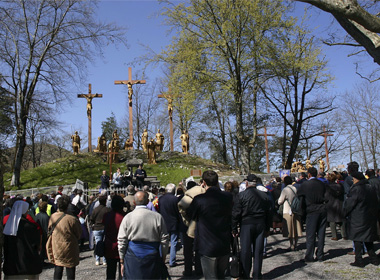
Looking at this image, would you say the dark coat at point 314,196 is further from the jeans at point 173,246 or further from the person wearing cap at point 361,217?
the jeans at point 173,246

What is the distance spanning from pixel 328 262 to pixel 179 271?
300cm

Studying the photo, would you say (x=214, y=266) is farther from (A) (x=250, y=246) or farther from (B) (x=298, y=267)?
(B) (x=298, y=267)

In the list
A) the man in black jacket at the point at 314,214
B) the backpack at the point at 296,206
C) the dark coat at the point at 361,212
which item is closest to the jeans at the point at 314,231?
the man in black jacket at the point at 314,214

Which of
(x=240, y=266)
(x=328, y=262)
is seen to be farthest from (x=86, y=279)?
(x=328, y=262)

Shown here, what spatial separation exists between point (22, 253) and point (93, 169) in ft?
73.5

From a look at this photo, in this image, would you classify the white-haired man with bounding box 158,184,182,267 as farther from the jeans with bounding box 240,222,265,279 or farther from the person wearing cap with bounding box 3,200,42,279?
the person wearing cap with bounding box 3,200,42,279

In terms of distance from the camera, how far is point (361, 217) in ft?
22.4

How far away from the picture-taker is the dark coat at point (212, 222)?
4668mm

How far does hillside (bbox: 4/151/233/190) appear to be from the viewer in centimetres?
2431

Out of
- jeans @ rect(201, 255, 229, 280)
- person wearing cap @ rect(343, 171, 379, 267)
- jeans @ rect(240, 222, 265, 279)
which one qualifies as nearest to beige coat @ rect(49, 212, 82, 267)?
jeans @ rect(201, 255, 229, 280)

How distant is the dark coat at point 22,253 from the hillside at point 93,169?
1832cm

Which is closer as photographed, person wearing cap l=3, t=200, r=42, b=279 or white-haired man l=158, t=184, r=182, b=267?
person wearing cap l=3, t=200, r=42, b=279

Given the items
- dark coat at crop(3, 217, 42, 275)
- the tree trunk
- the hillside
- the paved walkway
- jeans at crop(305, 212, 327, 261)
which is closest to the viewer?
dark coat at crop(3, 217, 42, 275)

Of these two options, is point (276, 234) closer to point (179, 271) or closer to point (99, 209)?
point (179, 271)
